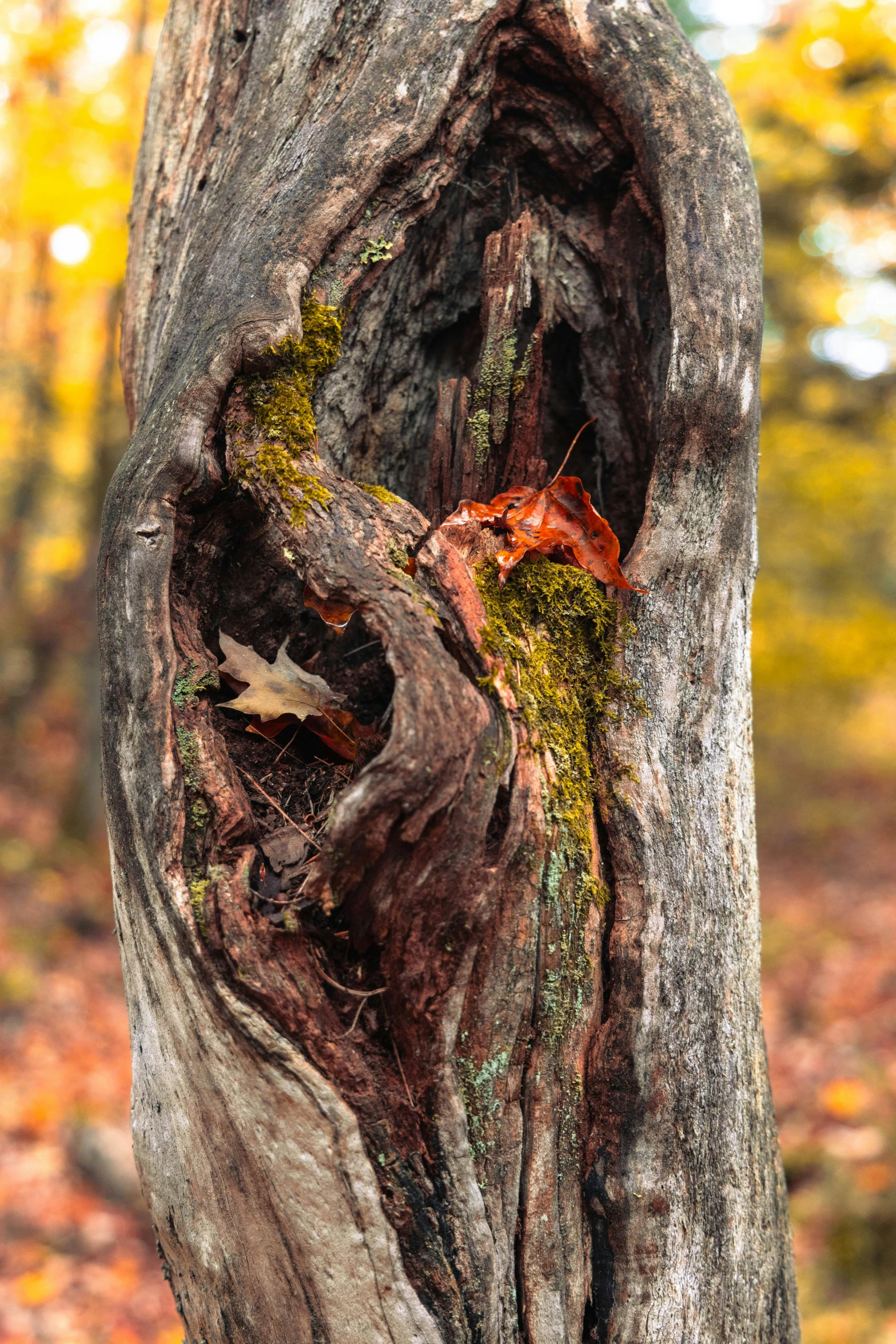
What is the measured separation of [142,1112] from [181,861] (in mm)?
502

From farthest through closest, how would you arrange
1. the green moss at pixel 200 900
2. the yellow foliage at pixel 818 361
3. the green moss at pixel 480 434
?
the yellow foliage at pixel 818 361
the green moss at pixel 480 434
the green moss at pixel 200 900

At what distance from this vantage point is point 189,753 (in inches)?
53.2

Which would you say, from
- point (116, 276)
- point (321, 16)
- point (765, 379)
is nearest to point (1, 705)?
point (116, 276)

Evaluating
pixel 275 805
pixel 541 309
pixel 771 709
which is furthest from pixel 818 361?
pixel 275 805

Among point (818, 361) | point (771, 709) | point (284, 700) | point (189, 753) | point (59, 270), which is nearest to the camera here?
point (189, 753)

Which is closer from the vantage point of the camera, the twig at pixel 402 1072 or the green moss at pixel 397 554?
the twig at pixel 402 1072

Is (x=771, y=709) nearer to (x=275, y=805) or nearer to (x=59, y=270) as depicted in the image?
(x=275, y=805)

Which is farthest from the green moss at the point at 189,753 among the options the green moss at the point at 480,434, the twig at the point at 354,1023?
the green moss at the point at 480,434

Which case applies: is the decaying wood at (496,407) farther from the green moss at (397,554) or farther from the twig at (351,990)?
the twig at (351,990)

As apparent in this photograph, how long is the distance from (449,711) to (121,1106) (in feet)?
16.9

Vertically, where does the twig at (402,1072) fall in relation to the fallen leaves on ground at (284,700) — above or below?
below

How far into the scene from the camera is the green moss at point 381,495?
1.49 m

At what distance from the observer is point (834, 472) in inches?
243

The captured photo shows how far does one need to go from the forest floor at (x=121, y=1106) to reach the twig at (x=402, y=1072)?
3354 mm
